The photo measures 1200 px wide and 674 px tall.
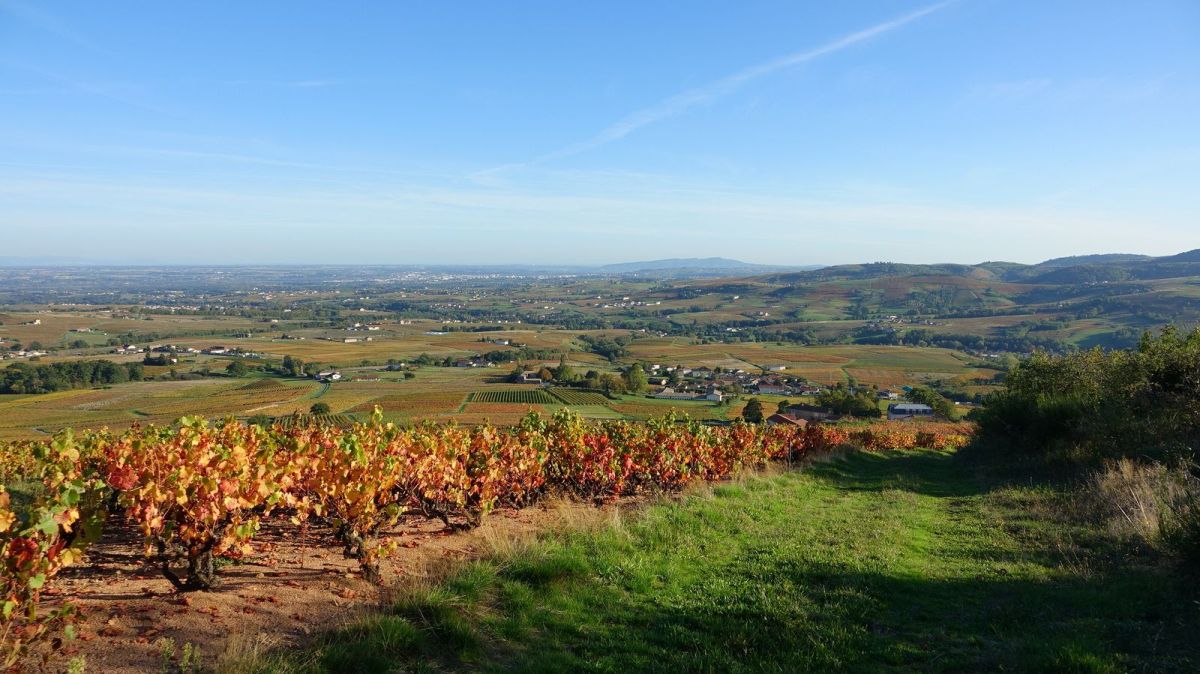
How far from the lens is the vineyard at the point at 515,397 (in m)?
59.8

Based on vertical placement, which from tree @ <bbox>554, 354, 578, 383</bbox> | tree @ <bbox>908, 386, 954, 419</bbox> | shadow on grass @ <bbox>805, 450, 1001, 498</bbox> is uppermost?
shadow on grass @ <bbox>805, 450, 1001, 498</bbox>

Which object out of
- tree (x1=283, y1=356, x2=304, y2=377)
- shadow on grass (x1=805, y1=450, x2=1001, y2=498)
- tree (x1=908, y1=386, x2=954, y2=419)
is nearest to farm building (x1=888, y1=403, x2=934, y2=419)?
tree (x1=908, y1=386, x2=954, y2=419)

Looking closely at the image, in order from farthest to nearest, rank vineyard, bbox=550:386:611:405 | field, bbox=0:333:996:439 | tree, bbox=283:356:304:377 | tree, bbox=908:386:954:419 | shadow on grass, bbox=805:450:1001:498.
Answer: tree, bbox=283:356:304:377 < vineyard, bbox=550:386:611:405 < field, bbox=0:333:996:439 < tree, bbox=908:386:954:419 < shadow on grass, bbox=805:450:1001:498

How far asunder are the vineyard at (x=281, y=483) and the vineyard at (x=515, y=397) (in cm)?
Result: 4523

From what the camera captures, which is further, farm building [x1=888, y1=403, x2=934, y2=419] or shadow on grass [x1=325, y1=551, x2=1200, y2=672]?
farm building [x1=888, y1=403, x2=934, y2=419]

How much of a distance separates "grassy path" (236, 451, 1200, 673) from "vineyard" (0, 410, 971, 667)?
165cm

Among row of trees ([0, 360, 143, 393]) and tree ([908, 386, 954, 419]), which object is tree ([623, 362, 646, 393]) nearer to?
tree ([908, 386, 954, 419])

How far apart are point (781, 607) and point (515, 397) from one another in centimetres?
5788

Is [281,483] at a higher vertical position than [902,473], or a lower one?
higher

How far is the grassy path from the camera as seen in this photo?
194 inches

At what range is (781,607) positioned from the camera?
6168mm

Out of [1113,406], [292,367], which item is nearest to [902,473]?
[1113,406]

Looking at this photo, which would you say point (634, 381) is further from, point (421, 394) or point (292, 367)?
point (292, 367)

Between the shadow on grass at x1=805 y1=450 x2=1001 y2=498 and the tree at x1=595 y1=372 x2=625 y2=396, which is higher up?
the shadow on grass at x1=805 y1=450 x2=1001 y2=498
